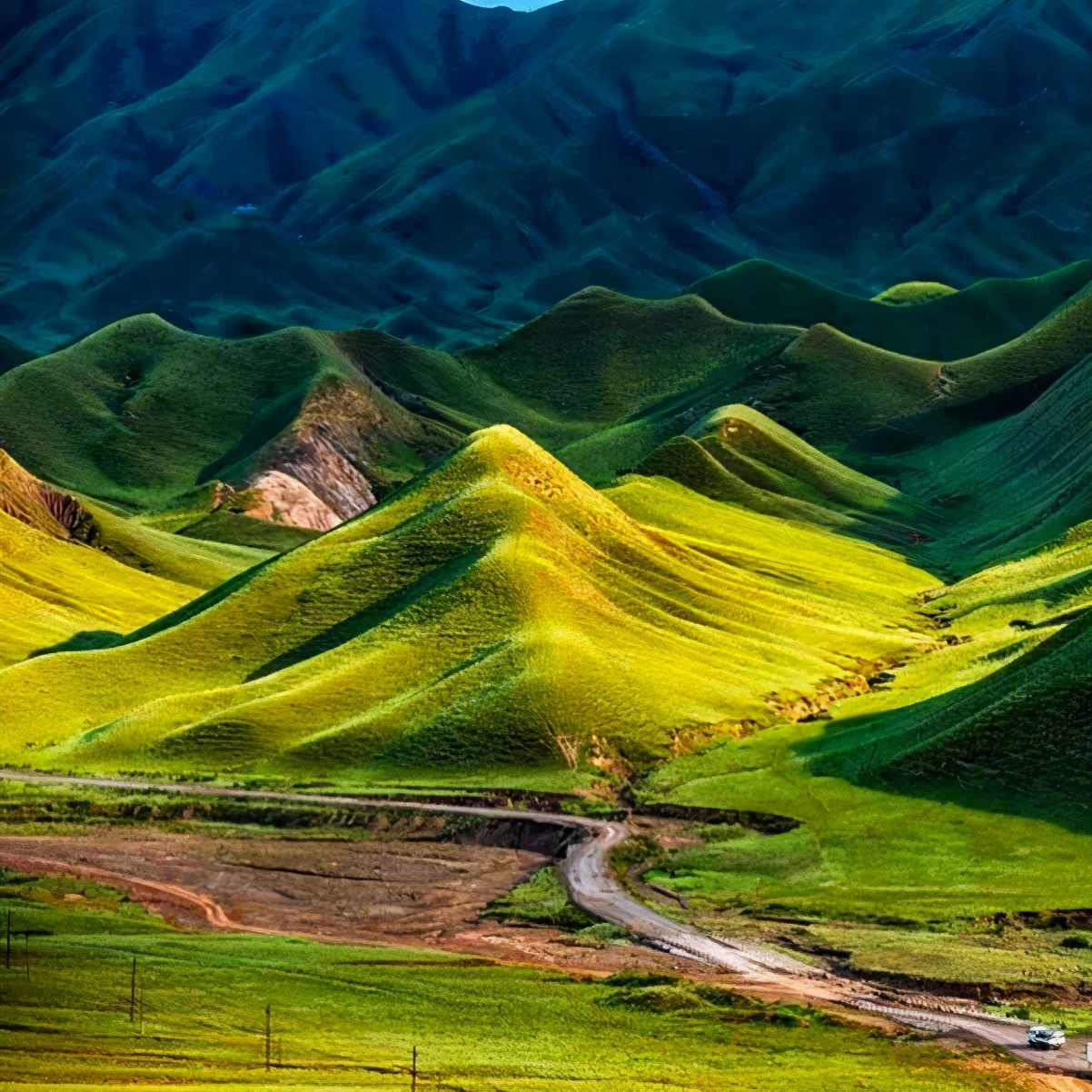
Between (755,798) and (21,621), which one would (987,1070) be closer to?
(755,798)

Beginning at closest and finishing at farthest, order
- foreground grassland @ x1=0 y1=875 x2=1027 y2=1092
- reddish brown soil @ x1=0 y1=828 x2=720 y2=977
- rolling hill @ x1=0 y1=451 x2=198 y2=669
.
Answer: foreground grassland @ x1=0 y1=875 x2=1027 y2=1092 → reddish brown soil @ x1=0 y1=828 x2=720 y2=977 → rolling hill @ x1=0 y1=451 x2=198 y2=669

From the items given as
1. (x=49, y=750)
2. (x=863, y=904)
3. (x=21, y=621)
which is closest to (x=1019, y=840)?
(x=863, y=904)

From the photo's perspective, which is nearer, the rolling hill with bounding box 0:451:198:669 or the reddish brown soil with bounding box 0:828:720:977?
the reddish brown soil with bounding box 0:828:720:977

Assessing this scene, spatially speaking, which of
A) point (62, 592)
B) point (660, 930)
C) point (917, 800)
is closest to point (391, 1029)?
point (660, 930)

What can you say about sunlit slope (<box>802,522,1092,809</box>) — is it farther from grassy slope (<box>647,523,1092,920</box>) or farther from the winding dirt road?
the winding dirt road

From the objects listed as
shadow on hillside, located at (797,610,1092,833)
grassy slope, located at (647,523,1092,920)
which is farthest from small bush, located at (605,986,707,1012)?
shadow on hillside, located at (797,610,1092,833)

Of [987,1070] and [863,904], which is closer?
[987,1070]

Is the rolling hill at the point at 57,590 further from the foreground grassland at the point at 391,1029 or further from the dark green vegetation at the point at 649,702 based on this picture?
the foreground grassland at the point at 391,1029
